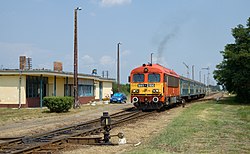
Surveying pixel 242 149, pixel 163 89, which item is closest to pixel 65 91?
pixel 163 89

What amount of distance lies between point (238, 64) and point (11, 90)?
23.3m

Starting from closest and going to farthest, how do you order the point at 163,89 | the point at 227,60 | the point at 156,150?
the point at 156,150, the point at 163,89, the point at 227,60

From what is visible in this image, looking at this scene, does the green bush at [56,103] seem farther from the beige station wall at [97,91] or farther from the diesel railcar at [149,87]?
the beige station wall at [97,91]

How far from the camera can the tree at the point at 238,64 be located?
3847 cm

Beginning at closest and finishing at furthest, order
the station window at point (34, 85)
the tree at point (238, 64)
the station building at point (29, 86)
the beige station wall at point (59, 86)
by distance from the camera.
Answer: the station building at point (29, 86) → the station window at point (34, 85) → the beige station wall at point (59, 86) → the tree at point (238, 64)

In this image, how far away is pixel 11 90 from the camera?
3161cm

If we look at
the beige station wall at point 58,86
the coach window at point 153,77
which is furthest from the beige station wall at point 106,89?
the coach window at point 153,77

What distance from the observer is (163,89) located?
26281 mm

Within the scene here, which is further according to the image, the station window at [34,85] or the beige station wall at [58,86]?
the beige station wall at [58,86]

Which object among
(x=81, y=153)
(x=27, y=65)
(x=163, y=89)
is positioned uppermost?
(x=27, y=65)

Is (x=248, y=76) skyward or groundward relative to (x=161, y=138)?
skyward

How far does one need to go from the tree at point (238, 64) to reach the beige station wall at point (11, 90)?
2162 centimetres

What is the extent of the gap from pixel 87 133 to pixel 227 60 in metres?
30.2

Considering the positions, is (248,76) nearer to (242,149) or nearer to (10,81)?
(10,81)
